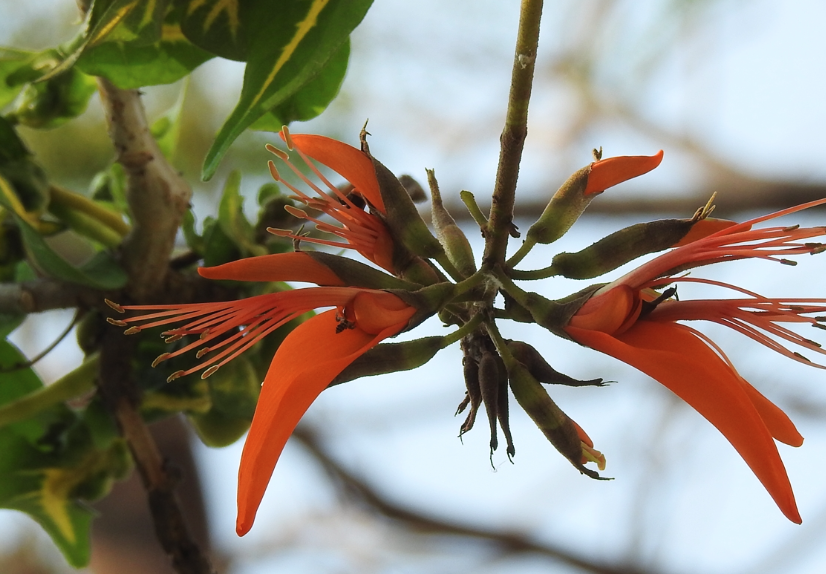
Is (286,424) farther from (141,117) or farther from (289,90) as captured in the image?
(141,117)

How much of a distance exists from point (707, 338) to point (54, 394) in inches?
22.8

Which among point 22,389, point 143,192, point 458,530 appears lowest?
point 458,530

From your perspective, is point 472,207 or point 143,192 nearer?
point 472,207

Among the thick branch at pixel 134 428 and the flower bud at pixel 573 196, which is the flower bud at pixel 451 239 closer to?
the flower bud at pixel 573 196

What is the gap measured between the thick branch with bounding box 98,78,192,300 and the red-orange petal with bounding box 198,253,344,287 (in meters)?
0.28

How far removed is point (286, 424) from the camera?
1.20 feet

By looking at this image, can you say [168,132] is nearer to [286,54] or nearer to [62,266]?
[62,266]

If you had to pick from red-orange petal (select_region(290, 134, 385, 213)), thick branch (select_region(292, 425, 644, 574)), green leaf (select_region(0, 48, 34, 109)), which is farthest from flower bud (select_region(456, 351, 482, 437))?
thick branch (select_region(292, 425, 644, 574))

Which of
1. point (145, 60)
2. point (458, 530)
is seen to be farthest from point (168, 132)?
point (458, 530)

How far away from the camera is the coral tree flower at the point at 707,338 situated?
1.20ft

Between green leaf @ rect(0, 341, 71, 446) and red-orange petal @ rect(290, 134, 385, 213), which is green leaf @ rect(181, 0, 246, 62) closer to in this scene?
red-orange petal @ rect(290, 134, 385, 213)

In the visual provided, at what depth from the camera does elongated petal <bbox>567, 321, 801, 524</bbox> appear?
1.19 feet

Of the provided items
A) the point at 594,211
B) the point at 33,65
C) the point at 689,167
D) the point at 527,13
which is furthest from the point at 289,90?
the point at 689,167

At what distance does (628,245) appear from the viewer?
1.49ft
